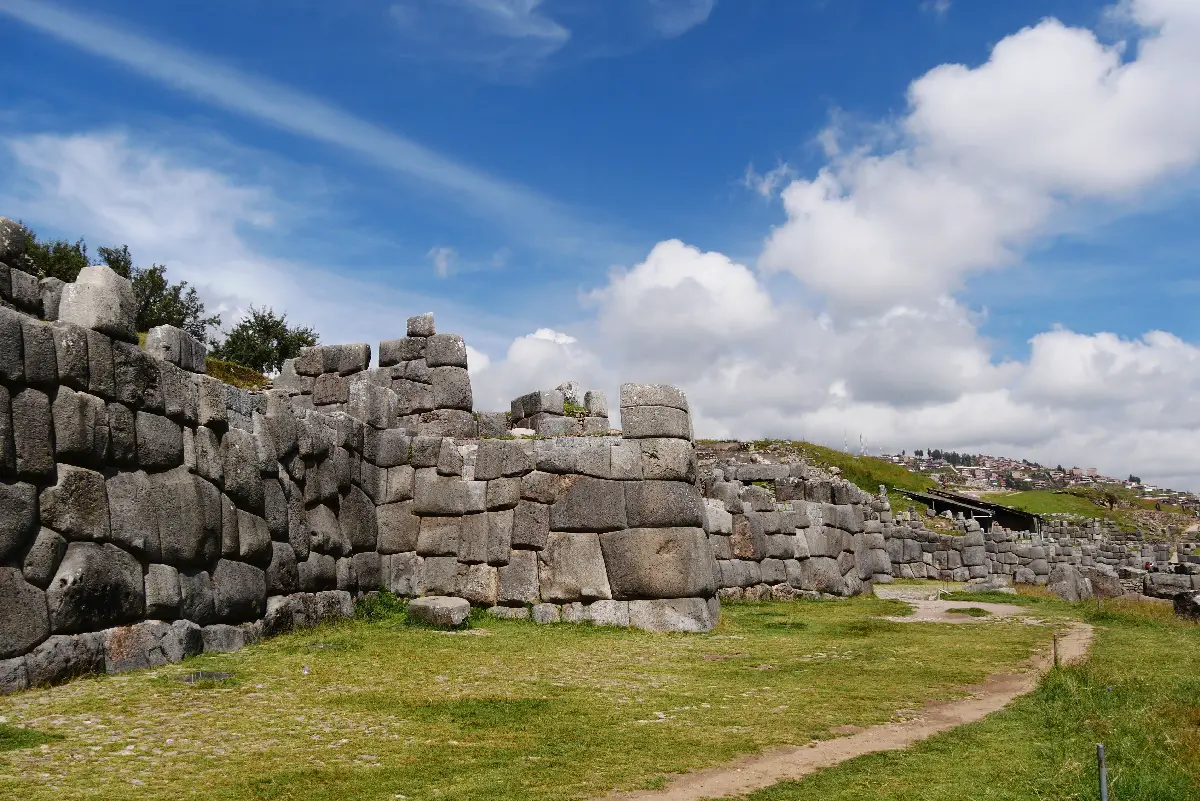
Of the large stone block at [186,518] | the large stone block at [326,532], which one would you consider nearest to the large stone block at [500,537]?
the large stone block at [326,532]

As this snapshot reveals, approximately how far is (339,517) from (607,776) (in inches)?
342

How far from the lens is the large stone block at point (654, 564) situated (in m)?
13.1

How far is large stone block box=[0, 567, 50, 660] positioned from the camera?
24.5 feet

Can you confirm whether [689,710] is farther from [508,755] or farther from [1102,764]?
[1102,764]

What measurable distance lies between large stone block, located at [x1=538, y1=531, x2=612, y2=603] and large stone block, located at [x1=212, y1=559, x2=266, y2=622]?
13.5 feet

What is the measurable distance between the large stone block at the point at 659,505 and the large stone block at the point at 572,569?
27.5 inches

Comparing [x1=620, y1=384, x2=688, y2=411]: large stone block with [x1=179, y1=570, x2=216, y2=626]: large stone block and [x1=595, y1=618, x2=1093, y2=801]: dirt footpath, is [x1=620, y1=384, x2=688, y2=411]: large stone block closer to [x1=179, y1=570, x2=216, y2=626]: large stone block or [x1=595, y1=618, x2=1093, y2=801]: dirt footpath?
[x1=595, y1=618, x2=1093, y2=801]: dirt footpath

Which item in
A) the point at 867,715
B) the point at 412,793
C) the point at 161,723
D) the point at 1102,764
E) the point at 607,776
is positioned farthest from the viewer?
the point at 867,715

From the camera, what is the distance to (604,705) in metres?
7.92

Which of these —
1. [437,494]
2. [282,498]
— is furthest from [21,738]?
[437,494]

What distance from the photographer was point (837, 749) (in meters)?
6.63

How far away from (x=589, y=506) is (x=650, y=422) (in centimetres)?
151

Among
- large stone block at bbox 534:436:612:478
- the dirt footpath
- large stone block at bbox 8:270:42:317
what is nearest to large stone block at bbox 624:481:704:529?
large stone block at bbox 534:436:612:478

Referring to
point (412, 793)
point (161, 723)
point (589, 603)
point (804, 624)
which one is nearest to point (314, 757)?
point (412, 793)
